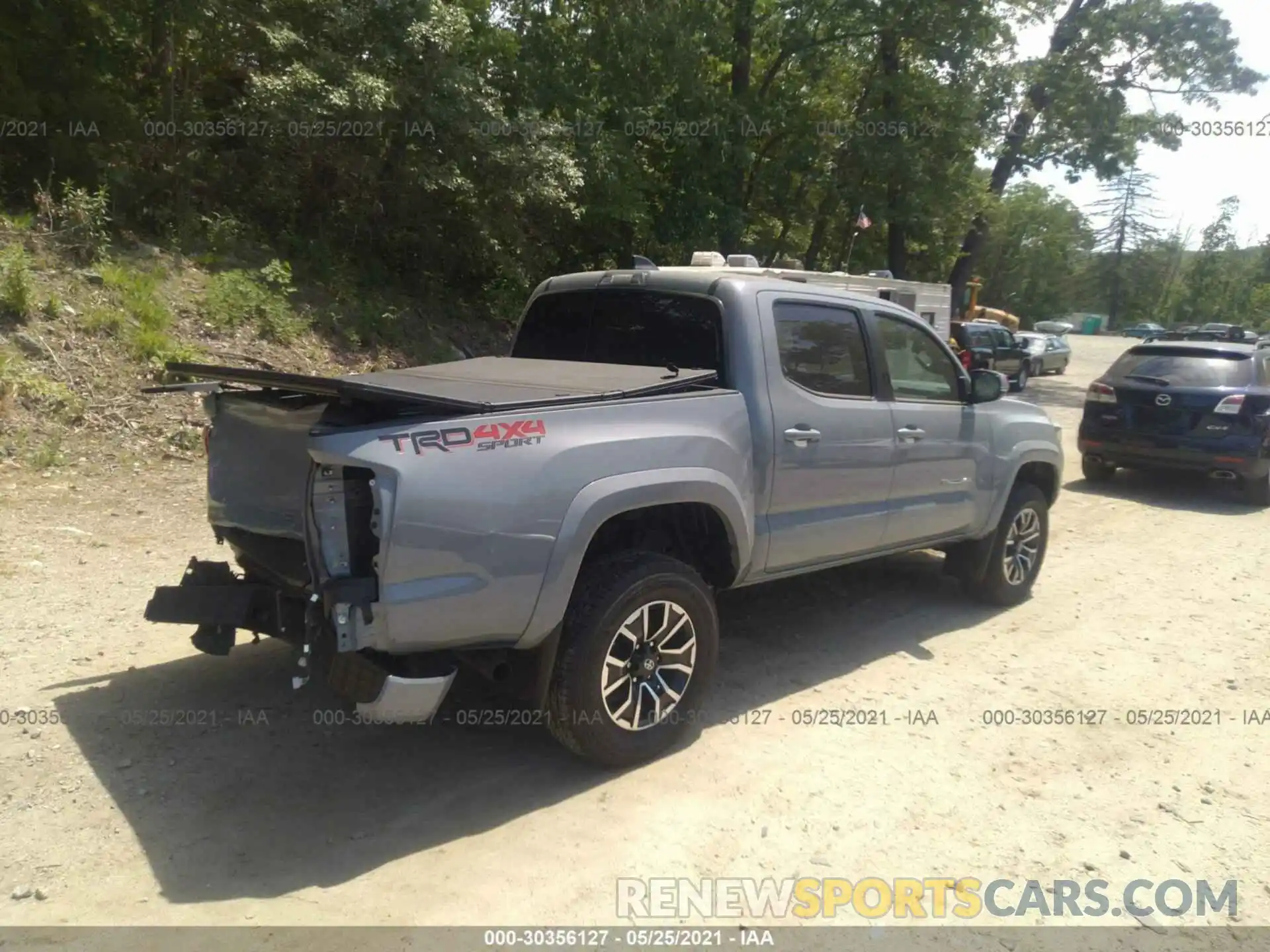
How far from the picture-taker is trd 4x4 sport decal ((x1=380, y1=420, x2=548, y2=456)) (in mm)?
3254

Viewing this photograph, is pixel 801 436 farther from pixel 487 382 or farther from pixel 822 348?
pixel 487 382

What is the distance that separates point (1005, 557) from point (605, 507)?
11.7 ft

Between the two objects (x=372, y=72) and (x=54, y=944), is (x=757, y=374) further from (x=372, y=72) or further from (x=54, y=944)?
(x=372, y=72)

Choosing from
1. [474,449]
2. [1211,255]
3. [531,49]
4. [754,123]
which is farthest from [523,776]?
[1211,255]

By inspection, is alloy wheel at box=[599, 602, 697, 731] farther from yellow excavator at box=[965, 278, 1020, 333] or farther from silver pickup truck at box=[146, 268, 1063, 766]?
yellow excavator at box=[965, 278, 1020, 333]

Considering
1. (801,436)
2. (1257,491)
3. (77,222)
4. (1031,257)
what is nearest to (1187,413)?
(1257,491)

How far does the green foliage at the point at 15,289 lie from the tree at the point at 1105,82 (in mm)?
17925

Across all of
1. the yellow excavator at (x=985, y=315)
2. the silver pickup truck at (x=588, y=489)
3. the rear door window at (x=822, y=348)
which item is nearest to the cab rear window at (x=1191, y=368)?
the silver pickup truck at (x=588, y=489)

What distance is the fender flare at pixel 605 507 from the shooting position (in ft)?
11.7

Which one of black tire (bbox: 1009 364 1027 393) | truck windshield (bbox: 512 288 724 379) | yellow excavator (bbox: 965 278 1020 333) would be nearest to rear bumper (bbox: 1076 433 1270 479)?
truck windshield (bbox: 512 288 724 379)

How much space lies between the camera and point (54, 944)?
9.49 feet

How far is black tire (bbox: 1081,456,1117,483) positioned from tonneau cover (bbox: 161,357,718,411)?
26.9 feet

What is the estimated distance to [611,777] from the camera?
3.99m

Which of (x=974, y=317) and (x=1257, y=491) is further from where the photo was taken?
(x=974, y=317)
